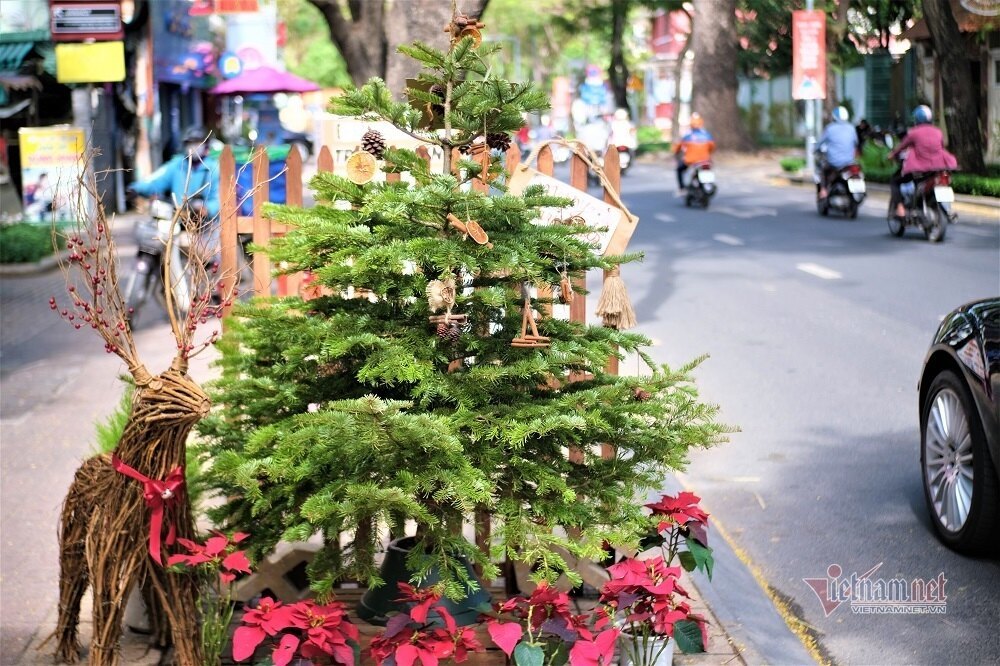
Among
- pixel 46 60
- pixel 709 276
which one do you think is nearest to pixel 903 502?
pixel 709 276

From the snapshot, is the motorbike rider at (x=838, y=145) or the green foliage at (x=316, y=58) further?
the green foliage at (x=316, y=58)

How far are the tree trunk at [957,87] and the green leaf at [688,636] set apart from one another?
2340cm

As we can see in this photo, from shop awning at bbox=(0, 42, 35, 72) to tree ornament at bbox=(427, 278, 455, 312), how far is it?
79.2 feet

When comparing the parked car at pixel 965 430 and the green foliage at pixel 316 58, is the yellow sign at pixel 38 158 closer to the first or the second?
the parked car at pixel 965 430

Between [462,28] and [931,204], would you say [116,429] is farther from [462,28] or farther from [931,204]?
[931,204]

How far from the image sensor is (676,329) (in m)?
12.0

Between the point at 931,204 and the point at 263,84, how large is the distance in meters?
14.8

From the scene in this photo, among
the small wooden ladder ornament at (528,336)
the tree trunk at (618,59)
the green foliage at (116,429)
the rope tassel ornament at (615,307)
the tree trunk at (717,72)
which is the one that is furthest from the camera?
the tree trunk at (618,59)

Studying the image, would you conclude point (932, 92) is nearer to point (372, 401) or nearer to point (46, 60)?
point (46, 60)

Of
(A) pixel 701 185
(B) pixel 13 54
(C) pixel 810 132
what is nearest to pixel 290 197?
(A) pixel 701 185

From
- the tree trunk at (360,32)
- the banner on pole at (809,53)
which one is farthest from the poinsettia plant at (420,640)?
the banner on pole at (809,53)

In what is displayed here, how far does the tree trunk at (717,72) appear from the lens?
45.6 meters

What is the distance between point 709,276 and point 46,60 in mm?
16160

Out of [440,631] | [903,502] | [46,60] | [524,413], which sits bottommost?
[903,502]
